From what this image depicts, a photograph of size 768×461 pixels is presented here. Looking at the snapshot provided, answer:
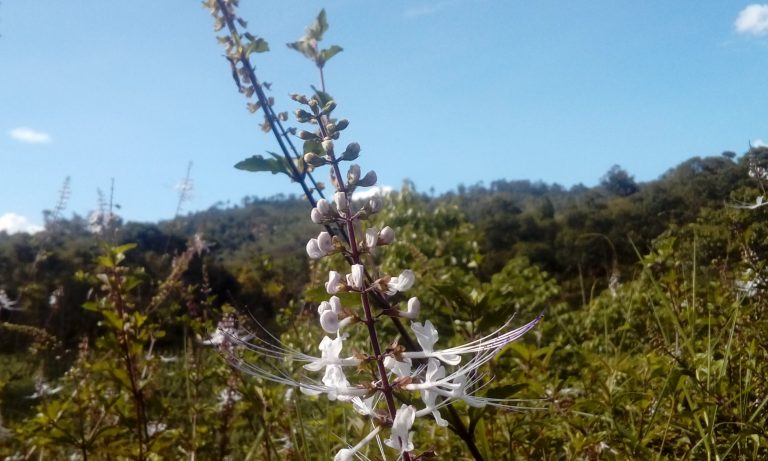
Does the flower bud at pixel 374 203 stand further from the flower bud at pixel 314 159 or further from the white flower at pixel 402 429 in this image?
the white flower at pixel 402 429

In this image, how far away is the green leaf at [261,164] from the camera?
179 centimetres

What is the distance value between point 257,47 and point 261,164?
18.9 inches

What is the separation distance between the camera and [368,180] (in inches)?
58.2

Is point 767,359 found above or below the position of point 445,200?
below

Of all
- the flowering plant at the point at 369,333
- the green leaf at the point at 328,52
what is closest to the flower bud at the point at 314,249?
the flowering plant at the point at 369,333

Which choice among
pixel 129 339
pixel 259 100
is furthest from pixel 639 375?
pixel 129 339

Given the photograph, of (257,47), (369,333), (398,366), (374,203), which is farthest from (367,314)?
(257,47)

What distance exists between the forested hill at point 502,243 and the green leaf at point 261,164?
0.70ft

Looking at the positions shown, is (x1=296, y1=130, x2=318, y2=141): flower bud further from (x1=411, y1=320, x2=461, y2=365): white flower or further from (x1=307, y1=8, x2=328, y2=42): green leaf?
(x1=307, y1=8, x2=328, y2=42): green leaf

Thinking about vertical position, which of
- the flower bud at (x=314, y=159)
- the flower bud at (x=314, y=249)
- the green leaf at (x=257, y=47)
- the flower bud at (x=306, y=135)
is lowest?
the flower bud at (x=314, y=249)

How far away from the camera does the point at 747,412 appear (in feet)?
6.75

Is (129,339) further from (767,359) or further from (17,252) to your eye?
(17,252)

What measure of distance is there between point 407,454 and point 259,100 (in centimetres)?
121

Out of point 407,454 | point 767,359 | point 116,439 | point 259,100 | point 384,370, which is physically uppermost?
point 259,100
